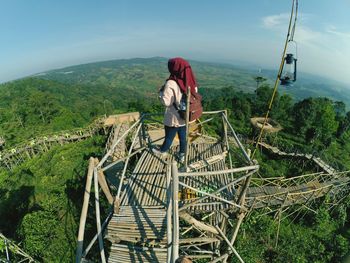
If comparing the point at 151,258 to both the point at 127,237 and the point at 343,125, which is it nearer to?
the point at 127,237

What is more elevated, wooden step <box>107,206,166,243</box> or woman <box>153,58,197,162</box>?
woman <box>153,58,197,162</box>

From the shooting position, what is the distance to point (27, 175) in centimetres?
2036

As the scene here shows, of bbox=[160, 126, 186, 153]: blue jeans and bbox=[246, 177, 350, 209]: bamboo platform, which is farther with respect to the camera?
bbox=[246, 177, 350, 209]: bamboo platform

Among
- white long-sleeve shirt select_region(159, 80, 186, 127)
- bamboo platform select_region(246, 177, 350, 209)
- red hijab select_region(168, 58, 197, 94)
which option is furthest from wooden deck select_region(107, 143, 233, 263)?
bamboo platform select_region(246, 177, 350, 209)

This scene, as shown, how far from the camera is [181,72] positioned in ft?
14.6

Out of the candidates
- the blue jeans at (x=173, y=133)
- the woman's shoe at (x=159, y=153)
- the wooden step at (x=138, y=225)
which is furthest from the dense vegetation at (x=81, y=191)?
the wooden step at (x=138, y=225)

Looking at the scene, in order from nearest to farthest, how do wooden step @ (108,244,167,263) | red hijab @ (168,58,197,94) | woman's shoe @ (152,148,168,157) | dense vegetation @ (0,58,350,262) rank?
wooden step @ (108,244,167,263) → red hijab @ (168,58,197,94) → woman's shoe @ (152,148,168,157) → dense vegetation @ (0,58,350,262)

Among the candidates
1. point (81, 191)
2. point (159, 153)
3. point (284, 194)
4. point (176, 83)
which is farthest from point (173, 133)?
point (284, 194)

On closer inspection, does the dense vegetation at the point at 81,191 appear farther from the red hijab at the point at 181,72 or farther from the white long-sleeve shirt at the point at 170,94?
the red hijab at the point at 181,72

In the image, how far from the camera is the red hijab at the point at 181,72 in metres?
4.37

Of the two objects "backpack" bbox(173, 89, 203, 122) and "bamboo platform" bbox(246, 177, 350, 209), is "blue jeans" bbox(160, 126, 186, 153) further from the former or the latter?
"bamboo platform" bbox(246, 177, 350, 209)

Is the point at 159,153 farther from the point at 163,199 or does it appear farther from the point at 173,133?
the point at 163,199

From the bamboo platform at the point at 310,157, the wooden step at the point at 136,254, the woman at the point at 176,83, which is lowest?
the bamboo platform at the point at 310,157

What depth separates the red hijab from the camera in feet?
14.3
